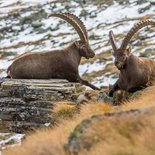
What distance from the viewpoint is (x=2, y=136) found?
15.7 m

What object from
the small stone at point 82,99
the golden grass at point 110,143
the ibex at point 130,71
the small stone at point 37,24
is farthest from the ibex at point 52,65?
the small stone at point 37,24

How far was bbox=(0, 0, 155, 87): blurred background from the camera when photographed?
54.6m

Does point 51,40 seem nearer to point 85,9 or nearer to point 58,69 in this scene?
point 85,9

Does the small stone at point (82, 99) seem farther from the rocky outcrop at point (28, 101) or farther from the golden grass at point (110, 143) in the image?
Answer: the golden grass at point (110, 143)

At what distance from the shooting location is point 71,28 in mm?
71688

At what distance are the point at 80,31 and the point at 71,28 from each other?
5054cm

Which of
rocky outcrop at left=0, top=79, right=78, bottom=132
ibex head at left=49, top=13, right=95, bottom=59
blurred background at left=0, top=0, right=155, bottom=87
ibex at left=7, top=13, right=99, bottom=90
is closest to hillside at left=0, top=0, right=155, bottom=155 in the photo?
blurred background at left=0, top=0, right=155, bottom=87

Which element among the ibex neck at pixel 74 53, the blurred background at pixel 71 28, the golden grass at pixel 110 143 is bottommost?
the blurred background at pixel 71 28

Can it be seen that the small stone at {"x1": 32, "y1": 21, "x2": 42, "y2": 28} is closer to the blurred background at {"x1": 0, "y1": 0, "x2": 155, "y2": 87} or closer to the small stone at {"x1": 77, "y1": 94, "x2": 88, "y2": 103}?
the blurred background at {"x1": 0, "y1": 0, "x2": 155, "y2": 87}

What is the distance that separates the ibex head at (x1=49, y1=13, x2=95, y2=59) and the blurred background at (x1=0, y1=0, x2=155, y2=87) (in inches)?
952

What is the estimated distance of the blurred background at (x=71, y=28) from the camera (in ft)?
179

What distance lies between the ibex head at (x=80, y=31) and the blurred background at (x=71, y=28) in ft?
79.3

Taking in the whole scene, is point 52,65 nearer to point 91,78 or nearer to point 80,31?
point 80,31

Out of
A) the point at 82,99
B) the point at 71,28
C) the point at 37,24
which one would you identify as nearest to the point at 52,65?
the point at 82,99
